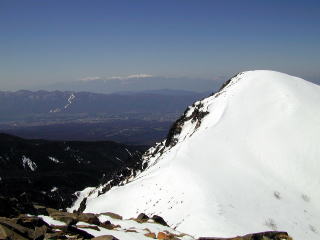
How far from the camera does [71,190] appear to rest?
15425cm

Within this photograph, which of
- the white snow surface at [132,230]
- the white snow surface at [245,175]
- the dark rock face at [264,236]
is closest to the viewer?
the white snow surface at [132,230]

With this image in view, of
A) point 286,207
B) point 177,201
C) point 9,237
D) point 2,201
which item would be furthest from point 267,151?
point 9,237

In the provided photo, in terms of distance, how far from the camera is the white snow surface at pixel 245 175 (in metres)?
36.8

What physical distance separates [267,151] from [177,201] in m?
18.2

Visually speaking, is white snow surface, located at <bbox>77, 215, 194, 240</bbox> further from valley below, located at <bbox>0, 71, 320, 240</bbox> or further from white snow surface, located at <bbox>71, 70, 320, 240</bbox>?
white snow surface, located at <bbox>71, 70, 320, 240</bbox>

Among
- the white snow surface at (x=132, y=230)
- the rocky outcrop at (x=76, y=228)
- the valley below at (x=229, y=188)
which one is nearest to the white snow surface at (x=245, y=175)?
the valley below at (x=229, y=188)

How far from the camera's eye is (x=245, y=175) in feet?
156

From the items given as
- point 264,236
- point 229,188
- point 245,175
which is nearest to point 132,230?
point 264,236

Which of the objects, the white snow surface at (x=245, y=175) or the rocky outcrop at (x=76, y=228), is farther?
the white snow surface at (x=245, y=175)

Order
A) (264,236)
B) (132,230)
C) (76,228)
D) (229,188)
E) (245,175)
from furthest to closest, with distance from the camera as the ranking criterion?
(245,175) → (229,188) → (132,230) → (264,236) → (76,228)

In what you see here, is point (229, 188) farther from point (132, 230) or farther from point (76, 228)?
point (76, 228)

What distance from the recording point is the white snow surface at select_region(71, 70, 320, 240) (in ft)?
121

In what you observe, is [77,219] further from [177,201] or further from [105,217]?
[177,201]

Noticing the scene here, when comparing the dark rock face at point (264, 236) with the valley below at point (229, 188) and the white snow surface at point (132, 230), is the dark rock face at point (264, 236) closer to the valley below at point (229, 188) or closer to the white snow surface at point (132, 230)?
the valley below at point (229, 188)
